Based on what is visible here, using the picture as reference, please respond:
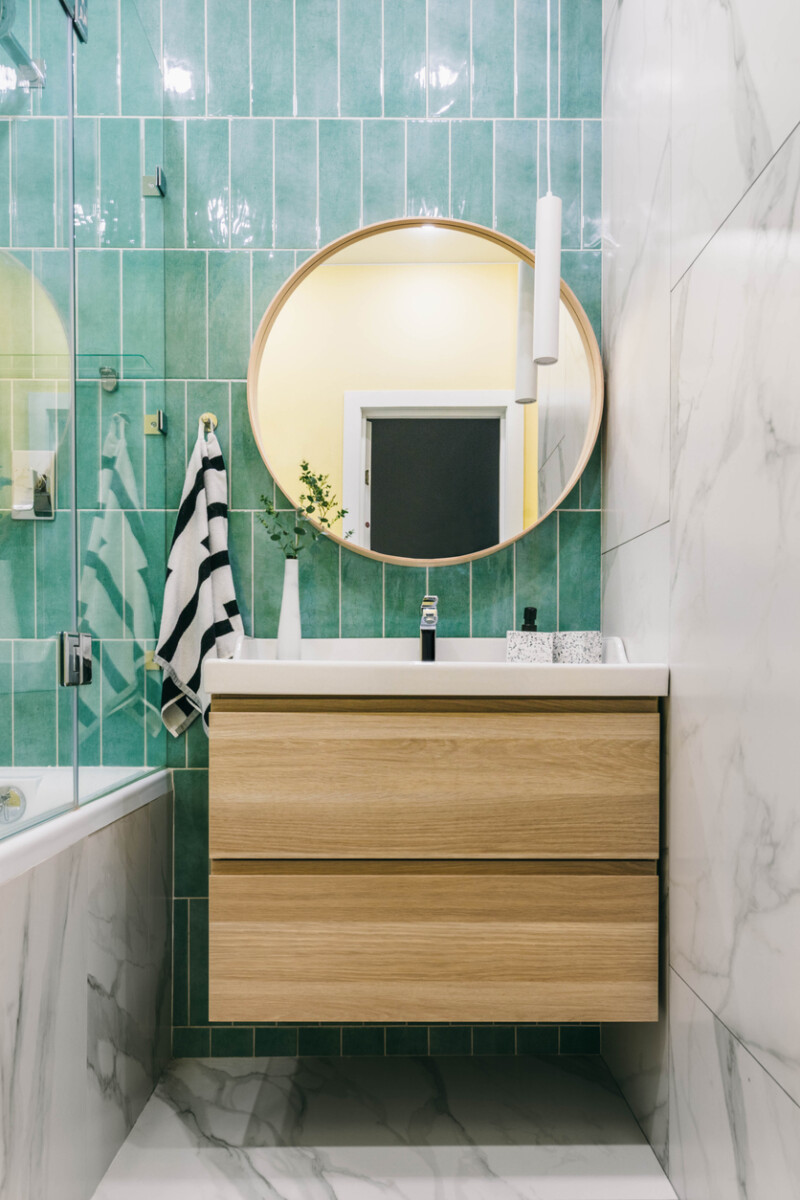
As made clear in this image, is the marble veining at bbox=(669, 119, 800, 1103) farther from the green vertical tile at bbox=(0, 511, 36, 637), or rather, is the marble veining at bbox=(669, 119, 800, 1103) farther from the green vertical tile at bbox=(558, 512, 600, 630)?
the green vertical tile at bbox=(0, 511, 36, 637)

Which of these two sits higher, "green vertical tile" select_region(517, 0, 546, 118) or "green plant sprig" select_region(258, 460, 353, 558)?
"green vertical tile" select_region(517, 0, 546, 118)

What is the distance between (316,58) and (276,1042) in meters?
2.01

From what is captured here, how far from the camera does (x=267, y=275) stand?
1.81 meters

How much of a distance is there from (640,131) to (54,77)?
3.13 feet

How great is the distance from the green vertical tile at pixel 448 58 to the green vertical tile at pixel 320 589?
36.8 inches

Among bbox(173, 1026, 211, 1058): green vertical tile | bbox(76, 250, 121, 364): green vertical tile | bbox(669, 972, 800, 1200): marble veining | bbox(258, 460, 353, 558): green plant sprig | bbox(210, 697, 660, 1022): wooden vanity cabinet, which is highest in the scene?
bbox(76, 250, 121, 364): green vertical tile

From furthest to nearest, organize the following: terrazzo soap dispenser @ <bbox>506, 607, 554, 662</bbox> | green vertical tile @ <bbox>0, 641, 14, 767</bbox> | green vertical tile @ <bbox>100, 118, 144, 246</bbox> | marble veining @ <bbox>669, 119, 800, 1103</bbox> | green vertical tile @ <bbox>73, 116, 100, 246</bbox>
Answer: terrazzo soap dispenser @ <bbox>506, 607, 554, 662</bbox> < green vertical tile @ <bbox>100, 118, 144, 246</bbox> < green vertical tile @ <bbox>73, 116, 100, 246</bbox> < green vertical tile @ <bbox>0, 641, 14, 767</bbox> < marble veining @ <bbox>669, 119, 800, 1103</bbox>

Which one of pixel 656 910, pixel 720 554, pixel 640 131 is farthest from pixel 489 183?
pixel 656 910

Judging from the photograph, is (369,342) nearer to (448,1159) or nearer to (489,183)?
(489,183)

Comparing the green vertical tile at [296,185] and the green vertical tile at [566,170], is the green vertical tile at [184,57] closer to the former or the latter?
the green vertical tile at [296,185]

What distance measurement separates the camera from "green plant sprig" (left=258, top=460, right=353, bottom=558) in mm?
1769

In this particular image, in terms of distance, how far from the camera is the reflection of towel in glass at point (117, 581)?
1415 mm

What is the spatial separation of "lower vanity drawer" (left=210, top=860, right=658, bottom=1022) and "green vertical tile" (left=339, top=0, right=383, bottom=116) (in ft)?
4.96

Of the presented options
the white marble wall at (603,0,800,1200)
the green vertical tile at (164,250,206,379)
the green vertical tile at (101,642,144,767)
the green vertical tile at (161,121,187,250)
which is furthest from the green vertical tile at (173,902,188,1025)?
the green vertical tile at (161,121,187,250)
